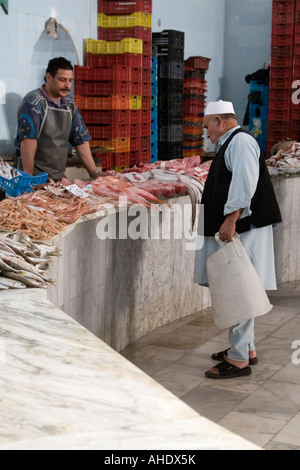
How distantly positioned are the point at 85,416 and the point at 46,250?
2.20 m

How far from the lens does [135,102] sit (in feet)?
34.1

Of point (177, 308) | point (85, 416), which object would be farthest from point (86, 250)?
point (85, 416)

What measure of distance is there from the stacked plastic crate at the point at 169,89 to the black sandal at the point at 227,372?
7.02 m

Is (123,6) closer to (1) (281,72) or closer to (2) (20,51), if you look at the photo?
(2) (20,51)

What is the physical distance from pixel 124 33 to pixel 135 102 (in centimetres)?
109

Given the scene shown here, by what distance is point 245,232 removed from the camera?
5277 millimetres

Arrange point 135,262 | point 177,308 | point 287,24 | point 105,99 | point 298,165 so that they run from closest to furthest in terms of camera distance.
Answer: point 135,262, point 177,308, point 298,165, point 105,99, point 287,24

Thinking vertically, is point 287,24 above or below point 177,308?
above

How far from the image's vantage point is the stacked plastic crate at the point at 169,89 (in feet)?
38.3

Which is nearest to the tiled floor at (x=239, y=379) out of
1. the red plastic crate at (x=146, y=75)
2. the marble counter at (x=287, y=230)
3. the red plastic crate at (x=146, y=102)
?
the marble counter at (x=287, y=230)

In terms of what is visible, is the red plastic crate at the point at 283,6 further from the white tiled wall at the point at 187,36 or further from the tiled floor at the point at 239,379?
the tiled floor at the point at 239,379

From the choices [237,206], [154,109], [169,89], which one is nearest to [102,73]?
[154,109]

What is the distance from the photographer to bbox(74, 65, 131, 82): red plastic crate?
32.4 ft
